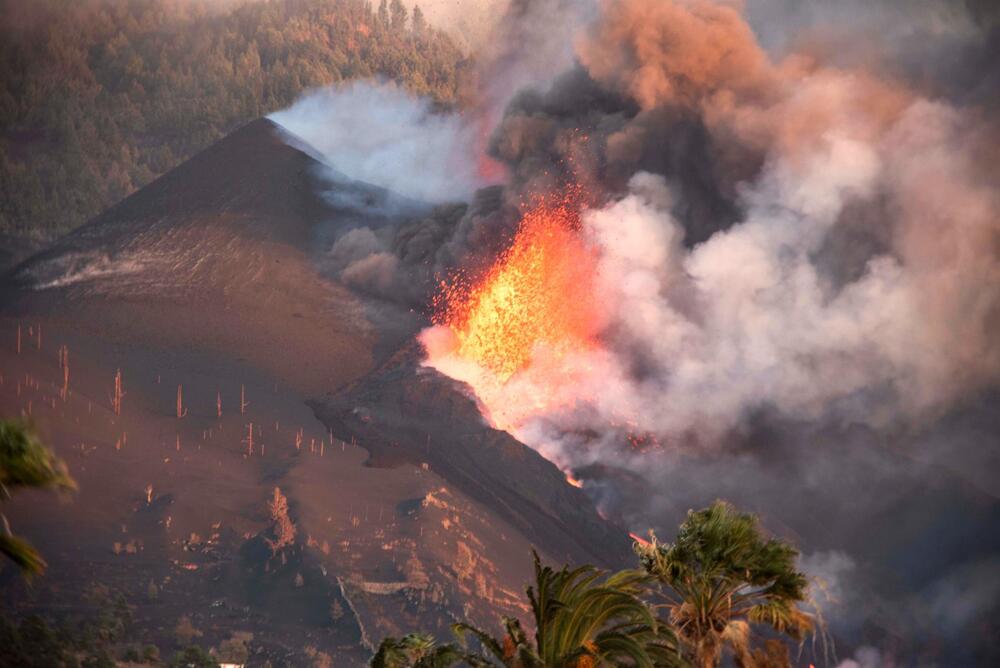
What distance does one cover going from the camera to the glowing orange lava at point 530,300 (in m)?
76.0

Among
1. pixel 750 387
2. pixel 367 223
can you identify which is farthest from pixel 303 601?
pixel 367 223

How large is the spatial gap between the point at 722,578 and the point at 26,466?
10.0 meters

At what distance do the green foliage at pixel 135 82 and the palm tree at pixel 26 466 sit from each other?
155623 millimetres

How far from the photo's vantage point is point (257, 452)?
70.2 m

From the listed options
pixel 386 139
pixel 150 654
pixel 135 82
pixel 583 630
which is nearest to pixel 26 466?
pixel 583 630

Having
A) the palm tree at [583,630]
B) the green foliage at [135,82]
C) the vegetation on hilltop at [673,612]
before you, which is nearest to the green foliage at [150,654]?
the vegetation on hilltop at [673,612]

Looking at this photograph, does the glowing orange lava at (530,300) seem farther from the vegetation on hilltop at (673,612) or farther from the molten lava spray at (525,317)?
the vegetation on hilltop at (673,612)

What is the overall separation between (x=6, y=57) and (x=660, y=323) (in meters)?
146

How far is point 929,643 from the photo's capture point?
60.4 metres

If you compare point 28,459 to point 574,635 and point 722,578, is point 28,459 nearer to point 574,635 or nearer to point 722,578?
point 574,635

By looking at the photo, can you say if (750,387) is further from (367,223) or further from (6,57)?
(6,57)

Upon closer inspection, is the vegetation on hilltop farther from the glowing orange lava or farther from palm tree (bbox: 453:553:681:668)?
the glowing orange lava

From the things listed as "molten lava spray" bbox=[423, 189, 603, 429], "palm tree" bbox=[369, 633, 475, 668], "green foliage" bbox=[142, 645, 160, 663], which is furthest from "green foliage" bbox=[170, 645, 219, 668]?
"palm tree" bbox=[369, 633, 475, 668]

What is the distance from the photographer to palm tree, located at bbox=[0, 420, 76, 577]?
10487mm
